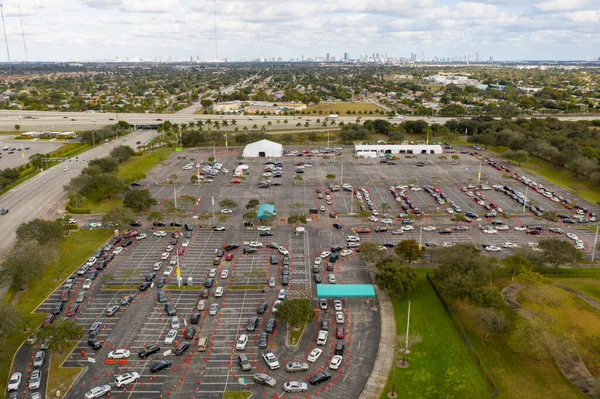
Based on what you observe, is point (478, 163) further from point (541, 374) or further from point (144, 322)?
point (144, 322)

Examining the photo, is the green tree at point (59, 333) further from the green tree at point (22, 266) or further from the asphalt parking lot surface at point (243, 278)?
the green tree at point (22, 266)

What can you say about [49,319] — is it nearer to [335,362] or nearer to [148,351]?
[148,351]

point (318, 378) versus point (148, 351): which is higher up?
point (148, 351)

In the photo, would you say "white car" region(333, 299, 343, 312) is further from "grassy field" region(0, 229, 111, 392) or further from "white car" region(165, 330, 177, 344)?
"grassy field" region(0, 229, 111, 392)

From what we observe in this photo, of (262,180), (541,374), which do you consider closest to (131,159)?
(262,180)

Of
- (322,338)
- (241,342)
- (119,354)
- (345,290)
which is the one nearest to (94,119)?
(119,354)
